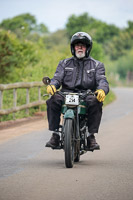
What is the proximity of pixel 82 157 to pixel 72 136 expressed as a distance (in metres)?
1.47

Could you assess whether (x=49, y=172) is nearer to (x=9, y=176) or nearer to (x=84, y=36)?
(x=9, y=176)

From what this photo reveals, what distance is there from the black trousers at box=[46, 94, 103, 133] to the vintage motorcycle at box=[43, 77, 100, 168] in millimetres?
71

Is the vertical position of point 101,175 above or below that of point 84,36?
below

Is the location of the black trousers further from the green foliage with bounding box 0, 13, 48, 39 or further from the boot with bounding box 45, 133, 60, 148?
the green foliage with bounding box 0, 13, 48, 39

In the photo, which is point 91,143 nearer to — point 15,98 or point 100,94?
point 100,94

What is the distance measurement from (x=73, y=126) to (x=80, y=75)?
0.82 meters

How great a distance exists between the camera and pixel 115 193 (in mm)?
6363

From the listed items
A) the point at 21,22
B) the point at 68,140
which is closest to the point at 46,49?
the point at 68,140

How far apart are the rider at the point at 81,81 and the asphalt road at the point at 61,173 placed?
54 centimetres

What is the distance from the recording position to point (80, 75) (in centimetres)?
853

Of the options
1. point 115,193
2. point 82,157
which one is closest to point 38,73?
point 82,157

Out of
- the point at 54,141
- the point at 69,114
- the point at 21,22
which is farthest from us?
the point at 21,22

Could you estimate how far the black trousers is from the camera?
8242 millimetres

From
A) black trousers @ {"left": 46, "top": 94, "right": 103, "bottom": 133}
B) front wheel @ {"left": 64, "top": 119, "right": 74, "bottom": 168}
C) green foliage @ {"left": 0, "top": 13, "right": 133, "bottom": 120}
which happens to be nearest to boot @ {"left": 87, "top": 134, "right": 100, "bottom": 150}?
black trousers @ {"left": 46, "top": 94, "right": 103, "bottom": 133}
